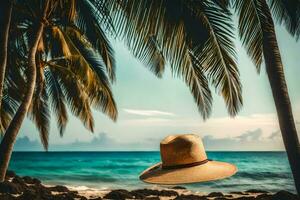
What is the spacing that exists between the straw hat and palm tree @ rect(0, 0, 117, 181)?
490cm

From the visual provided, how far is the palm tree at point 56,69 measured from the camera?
7.18 meters

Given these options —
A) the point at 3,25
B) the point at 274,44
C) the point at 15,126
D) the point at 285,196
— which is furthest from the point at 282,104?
the point at 285,196

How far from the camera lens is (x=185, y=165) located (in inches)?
91.7

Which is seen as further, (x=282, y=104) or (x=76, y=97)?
(x=76, y=97)

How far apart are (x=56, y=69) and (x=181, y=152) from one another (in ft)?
22.7

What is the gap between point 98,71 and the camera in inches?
388

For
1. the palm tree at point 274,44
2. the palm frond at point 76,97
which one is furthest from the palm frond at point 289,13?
the palm frond at point 76,97

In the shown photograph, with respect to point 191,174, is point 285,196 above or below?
below

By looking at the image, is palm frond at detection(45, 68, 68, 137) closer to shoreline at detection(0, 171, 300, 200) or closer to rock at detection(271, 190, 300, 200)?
shoreline at detection(0, 171, 300, 200)

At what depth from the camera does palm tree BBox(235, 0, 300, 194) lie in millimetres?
3725

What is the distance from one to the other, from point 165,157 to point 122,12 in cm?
319

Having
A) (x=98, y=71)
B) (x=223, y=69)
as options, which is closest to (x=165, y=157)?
(x=223, y=69)

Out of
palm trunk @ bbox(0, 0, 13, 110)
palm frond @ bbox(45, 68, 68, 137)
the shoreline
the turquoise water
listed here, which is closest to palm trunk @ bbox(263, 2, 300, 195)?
palm trunk @ bbox(0, 0, 13, 110)

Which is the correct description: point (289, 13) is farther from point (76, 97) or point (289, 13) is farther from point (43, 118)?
point (43, 118)
